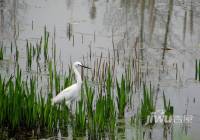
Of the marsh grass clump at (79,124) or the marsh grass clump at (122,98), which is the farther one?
the marsh grass clump at (122,98)

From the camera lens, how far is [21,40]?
43.9ft

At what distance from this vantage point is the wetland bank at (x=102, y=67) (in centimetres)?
766

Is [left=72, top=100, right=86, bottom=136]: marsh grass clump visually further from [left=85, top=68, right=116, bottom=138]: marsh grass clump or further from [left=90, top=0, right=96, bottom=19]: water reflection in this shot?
[left=90, top=0, right=96, bottom=19]: water reflection

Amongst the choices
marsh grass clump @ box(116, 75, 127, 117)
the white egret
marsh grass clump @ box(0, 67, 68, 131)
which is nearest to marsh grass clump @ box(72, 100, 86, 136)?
marsh grass clump @ box(0, 67, 68, 131)

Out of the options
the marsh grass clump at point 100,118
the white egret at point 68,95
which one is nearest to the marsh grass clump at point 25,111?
the marsh grass clump at point 100,118

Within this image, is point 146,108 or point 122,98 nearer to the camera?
point 146,108

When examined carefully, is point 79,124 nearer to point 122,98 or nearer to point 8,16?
point 122,98

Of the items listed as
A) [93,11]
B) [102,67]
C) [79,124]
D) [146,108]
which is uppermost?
[93,11]

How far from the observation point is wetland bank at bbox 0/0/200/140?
25.1 feet

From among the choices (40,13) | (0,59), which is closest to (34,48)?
(0,59)

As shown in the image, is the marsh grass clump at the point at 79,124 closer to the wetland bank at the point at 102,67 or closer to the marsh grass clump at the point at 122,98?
the wetland bank at the point at 102,67

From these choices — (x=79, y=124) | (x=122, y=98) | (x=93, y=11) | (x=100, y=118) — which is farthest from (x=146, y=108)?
(x=93, y=11)

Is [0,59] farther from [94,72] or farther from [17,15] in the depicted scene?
[17,15]

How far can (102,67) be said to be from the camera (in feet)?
33.9
